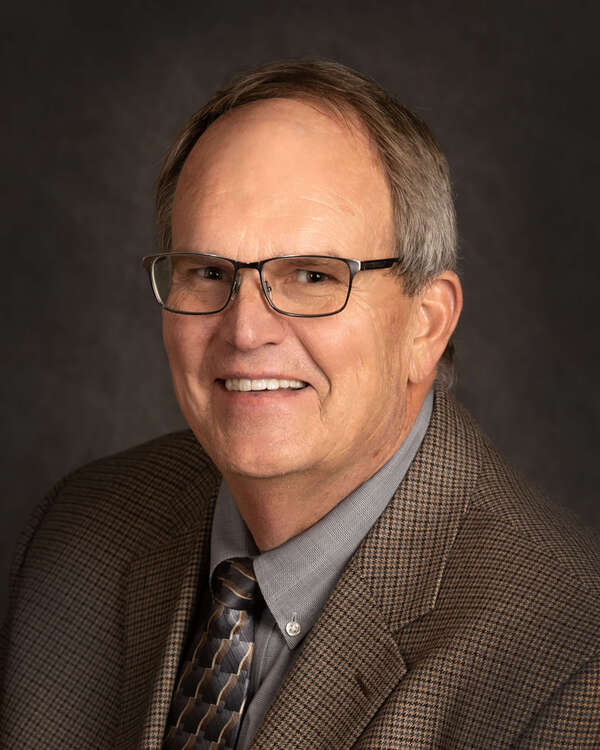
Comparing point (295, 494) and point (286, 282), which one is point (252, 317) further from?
point (295, 494)

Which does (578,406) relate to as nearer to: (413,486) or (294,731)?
(413,486)

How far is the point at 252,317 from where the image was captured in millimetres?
2367

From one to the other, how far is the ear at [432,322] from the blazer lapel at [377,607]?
0.40 feet

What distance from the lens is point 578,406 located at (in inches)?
163

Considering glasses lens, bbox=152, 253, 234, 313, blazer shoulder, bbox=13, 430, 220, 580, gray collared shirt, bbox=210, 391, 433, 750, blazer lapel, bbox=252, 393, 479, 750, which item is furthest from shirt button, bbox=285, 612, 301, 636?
glasses lens, bbox=152, 253, 234, 313

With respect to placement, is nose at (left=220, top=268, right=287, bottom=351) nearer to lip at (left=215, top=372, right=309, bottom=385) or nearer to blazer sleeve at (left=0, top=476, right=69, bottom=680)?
lip at (left=215, top=372, right=309, bottom=385)

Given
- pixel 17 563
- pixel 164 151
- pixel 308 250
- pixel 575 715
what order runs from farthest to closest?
pixel 164 151
pixel 17 563
pixel 308 250
pixel 575 715

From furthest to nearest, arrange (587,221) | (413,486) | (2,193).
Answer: (2,193), (587,221), (413,486)

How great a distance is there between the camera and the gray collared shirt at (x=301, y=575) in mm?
2500

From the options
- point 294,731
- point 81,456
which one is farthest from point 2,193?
point 294,731

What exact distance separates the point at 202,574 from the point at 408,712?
0.70 m

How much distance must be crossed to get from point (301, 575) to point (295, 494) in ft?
0.57

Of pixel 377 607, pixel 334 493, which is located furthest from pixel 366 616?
pixel 334 493

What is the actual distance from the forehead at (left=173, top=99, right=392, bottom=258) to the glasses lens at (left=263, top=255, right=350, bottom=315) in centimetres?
7
